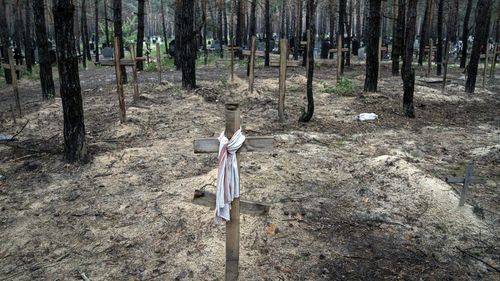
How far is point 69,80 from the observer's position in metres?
6.77

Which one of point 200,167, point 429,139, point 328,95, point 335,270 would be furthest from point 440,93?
point 335,270

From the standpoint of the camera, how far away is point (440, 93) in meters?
13.3

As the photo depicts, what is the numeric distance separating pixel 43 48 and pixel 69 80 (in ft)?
20.7

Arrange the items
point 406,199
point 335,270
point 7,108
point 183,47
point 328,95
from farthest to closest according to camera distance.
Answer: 1. point 183,47
2. point 328,95
3. point 7,108
4. point 406,199
5. point 335,270

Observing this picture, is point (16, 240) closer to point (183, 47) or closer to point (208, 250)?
point (208, 250)

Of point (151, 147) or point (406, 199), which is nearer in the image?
point (406, 199)

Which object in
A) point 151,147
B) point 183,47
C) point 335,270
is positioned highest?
point 183,47

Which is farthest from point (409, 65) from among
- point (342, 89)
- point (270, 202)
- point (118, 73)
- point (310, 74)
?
point (118, 73)

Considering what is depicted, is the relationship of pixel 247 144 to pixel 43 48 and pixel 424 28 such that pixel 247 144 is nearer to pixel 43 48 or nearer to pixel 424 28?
pixel 43 48

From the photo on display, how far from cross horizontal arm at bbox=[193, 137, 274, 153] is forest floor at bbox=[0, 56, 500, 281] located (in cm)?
139

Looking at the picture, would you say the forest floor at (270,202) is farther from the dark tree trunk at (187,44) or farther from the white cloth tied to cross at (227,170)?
the dark tree trunk at (187,44)

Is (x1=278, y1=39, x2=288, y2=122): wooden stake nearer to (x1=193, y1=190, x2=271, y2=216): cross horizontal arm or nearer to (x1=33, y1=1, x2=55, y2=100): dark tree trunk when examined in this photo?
(x1=193, y1=190, x2=271, y2=216): cross horizontal arm

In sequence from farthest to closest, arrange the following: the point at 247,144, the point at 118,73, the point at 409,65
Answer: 1. the point at 409,65
2. the point at 118,73
3. the point at 247,144

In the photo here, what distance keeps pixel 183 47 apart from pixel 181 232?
10.5 metres
